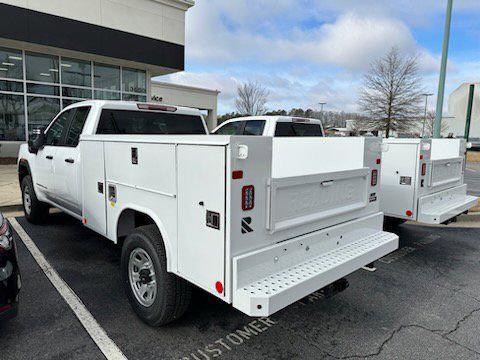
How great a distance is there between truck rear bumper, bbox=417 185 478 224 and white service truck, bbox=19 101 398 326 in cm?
160

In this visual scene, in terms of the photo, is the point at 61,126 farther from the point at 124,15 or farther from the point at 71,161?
the point at 124,15

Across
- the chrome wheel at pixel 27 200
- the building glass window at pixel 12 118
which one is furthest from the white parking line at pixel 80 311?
the building glass window at pixel 12 118

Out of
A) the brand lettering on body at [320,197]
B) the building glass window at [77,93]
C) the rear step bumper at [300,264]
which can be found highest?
the building glass window at [77,93]

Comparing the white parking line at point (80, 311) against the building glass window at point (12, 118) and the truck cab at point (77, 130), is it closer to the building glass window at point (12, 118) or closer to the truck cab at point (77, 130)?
the truck cab at point (77, 130)

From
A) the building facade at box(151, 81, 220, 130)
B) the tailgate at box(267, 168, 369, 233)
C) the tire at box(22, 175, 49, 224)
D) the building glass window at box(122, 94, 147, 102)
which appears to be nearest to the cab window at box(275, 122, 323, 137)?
Answer: the tailgate at box(267, 168, 369, 233)

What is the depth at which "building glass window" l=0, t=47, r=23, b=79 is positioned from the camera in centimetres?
1473

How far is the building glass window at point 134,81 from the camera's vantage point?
1786 cm

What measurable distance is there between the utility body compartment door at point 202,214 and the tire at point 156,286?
0.25 m

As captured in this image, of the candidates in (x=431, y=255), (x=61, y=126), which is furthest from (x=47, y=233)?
(x=431, y=255)

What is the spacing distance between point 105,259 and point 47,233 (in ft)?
5.57

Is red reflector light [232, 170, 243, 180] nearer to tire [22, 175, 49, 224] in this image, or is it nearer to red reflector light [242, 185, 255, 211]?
red reflector light [242, 185, 255, 211]

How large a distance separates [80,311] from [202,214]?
184 cm

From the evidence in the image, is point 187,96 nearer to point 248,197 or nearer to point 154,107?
point 154,107

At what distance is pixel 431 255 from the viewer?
5.33m
